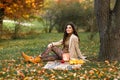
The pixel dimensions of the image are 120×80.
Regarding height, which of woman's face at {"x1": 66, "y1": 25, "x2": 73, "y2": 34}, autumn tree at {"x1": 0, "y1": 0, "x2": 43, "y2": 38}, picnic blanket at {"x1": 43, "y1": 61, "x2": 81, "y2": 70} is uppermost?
autumn tree at {"x1": 0, "y1": 0, "x2": 43, "y2": 38}

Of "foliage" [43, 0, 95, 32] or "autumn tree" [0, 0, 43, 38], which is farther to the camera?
"foliage" [43, 0, 95, 32]

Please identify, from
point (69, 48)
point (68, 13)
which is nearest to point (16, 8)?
point (68, 13)

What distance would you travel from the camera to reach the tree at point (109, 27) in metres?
12.6

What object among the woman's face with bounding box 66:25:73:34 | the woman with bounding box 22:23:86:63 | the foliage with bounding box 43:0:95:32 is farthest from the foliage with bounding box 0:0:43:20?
the woman's face with bounding box 66:25:73:34

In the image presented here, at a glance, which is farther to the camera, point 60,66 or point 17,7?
point 17,7

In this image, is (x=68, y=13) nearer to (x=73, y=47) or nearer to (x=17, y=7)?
(x=17, y=7)

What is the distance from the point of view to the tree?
12625mm

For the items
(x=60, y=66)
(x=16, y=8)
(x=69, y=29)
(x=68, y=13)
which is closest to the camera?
(x=60, y=66)

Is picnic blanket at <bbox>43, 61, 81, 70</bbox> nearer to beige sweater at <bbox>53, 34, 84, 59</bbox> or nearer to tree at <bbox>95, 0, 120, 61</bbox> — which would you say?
beige sweater at <bbox>53, 34, 84, 59</bbox>

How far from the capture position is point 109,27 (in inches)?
501

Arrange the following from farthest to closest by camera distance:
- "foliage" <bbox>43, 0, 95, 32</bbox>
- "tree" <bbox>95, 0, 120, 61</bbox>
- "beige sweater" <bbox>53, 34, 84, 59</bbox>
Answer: "foliage" <bbox>43, 0, 95, 32</bbox> < "tree" <bbox>95, 0, 120, 61</bbox> < "beige sweater" <bbox>53, 34, 84, 59</bbox>

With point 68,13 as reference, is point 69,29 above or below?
above

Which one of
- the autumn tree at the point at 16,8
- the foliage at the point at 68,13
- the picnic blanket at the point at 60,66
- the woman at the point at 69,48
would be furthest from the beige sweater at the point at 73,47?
the foliage at the point at 68,13

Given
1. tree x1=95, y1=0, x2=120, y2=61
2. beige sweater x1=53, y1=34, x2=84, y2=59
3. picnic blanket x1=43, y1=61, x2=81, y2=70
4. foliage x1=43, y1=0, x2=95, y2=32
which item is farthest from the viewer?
foliage x1=43, y1=0, x2=95, y2=32
